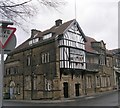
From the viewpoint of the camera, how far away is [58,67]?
109 ft

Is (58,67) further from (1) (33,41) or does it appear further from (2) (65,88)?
(1) (33,41)

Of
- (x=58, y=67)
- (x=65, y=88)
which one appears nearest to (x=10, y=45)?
(x=58, y=67)

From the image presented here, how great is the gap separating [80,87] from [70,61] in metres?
5.06

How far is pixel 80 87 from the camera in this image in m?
36.4

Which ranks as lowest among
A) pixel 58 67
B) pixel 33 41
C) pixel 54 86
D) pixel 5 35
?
pixel 54 86

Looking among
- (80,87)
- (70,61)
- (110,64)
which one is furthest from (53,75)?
(110,64)

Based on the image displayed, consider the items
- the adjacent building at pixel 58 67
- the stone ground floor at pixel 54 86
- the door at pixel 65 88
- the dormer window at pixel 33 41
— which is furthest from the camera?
the dormer window at pixel 33 41

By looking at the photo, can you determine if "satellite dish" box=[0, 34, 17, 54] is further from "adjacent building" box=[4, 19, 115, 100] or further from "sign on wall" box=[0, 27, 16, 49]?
"adjacent building" box=[4, 19, 115, 100]

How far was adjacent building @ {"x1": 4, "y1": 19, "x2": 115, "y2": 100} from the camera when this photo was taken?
110 ft

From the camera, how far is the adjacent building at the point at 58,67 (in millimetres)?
33438

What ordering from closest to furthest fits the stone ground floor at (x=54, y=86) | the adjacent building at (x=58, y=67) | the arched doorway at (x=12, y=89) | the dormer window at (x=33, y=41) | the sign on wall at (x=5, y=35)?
the sign on wall at (x=5, y=35) < the stone ground floor at (x=54, y=86) < the adjacent building at (x=58, y=67) < the dormer window at (x=33, y=41) < the arched doorway at (x=12, y=89)

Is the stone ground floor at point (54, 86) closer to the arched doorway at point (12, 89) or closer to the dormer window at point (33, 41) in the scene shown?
the arched doorway at point (12, 89)

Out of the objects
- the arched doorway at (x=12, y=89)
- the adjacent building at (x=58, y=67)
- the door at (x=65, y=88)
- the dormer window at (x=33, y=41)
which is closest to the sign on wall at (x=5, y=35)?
the adjacent building at (x=58, y=67)

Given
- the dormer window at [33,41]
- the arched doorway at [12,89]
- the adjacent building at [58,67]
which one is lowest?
the arched doorway at [12,89]
